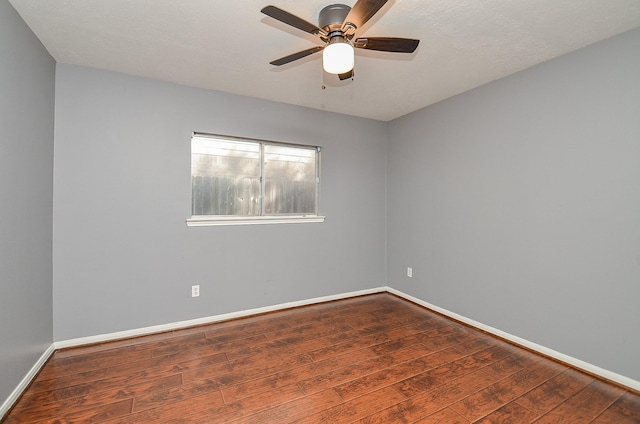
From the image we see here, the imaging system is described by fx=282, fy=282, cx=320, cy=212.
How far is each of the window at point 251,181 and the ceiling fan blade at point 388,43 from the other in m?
1.81

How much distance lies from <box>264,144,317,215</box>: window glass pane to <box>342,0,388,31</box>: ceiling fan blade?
1.94 m

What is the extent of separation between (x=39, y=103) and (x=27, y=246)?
1.07 metres

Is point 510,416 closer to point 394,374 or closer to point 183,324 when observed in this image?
point 394,374

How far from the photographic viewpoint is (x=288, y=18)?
1479 millimetres

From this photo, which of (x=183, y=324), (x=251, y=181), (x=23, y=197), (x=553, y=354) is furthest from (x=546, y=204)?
(x=23, y=197)

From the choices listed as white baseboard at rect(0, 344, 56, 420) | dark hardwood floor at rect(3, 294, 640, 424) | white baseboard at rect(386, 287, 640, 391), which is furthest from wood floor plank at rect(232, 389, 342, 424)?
white baseboard at rect(386, 287, 640, 391)

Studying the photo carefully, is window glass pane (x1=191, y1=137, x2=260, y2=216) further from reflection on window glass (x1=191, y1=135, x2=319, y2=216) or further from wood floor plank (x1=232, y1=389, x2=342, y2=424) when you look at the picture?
wood floor plank (x1=232, y1=389, x2=342, y2=424)

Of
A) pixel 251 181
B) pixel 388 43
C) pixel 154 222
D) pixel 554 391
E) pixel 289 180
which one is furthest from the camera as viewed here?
pixel 289 180

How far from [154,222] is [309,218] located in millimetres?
1675

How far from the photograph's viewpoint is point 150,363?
87.9 inches

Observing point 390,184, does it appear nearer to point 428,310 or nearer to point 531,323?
point 428,310

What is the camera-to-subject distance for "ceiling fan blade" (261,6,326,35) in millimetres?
1413

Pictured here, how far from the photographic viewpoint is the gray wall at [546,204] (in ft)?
6.51

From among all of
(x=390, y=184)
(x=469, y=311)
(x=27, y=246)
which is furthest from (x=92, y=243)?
(x=469, y=311)
